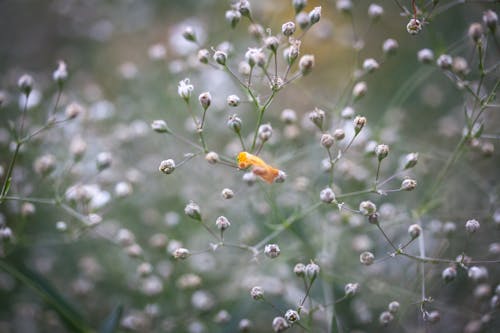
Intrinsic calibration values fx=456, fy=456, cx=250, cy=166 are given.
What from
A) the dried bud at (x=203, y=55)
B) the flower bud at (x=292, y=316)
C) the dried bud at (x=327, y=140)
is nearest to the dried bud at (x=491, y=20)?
the dried bud at (x=327, y=140)

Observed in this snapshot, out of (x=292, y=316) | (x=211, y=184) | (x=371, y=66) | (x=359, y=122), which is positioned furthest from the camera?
(x=211, y=184)

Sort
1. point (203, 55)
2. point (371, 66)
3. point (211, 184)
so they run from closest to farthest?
1. point (203, 55)
2. point (371, 66)
3. point (211, 184)

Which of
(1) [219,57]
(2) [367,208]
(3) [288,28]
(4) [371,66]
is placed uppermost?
(3) [288,28]

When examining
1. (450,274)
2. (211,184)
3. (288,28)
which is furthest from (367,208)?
(211,184)

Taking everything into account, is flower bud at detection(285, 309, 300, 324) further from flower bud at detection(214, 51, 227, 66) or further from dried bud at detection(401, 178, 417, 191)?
flower bud at detection(214, 51, 227, 66)

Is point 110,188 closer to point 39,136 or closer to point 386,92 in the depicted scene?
point 39,136

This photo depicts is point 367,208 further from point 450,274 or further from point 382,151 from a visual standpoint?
point 450,274

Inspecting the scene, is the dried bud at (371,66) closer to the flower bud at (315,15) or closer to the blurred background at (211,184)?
the blurred background at (211,184)

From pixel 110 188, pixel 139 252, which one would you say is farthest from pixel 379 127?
pixel 110 188
